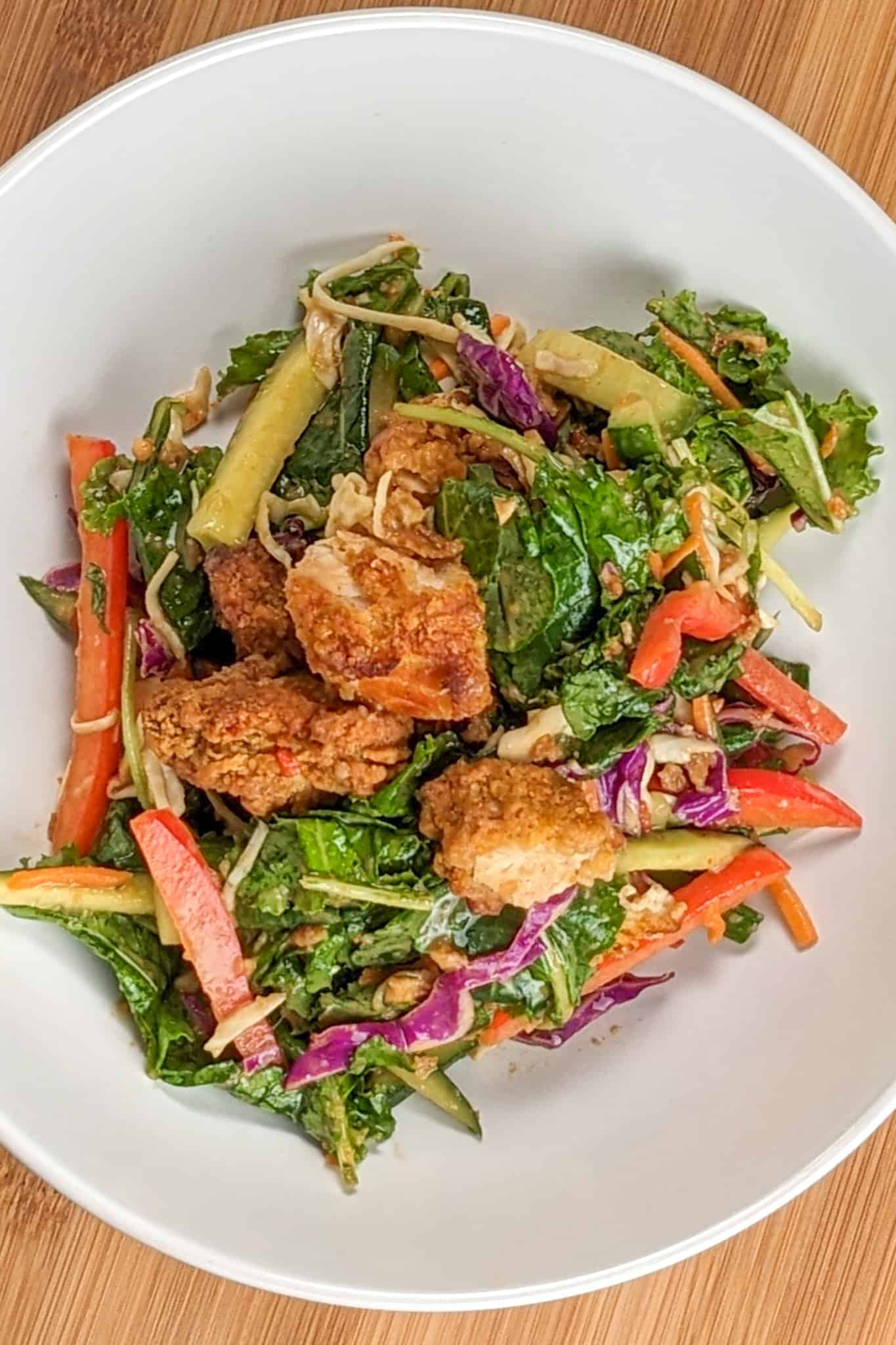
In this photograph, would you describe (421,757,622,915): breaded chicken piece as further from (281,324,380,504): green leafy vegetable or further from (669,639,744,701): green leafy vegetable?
(281,324,380,504): green leafy vegetable

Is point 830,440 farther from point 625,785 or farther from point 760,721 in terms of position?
point 625,785

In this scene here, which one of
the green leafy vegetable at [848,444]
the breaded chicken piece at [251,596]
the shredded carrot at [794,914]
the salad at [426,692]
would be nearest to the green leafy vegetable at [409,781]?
the salad at [426,692]

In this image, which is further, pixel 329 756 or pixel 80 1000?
pixel 80 1000

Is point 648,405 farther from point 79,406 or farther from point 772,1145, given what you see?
point 772,1145

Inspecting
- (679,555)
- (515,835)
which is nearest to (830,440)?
(679,555)

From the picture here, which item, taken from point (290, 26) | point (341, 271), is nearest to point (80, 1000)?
point (341, 271)

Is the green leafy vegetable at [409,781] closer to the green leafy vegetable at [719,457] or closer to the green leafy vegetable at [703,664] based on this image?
the green leafy vegetable at [703,664]
